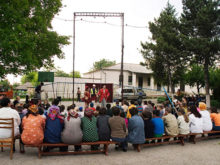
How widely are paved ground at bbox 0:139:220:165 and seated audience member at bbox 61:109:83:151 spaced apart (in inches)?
18.4

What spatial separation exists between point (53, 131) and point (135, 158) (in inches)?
90.6

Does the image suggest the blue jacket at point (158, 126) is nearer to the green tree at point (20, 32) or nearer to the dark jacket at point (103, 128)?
the dark jacket at point (103, 128)

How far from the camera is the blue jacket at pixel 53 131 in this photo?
5.17m

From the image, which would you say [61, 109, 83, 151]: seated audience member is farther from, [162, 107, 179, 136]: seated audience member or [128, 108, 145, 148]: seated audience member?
[162, 107, 179, 136]: seated audience member

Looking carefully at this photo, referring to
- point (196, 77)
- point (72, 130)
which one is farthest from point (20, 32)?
point (196, 77)

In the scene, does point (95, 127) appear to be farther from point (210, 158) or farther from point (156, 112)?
point (210, 158)

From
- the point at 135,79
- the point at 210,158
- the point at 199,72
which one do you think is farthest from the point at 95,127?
the point at 135,79

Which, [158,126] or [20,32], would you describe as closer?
[158,126]

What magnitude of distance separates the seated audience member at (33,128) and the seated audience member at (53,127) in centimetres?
15

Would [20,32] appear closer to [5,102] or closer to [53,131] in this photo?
[5,102]

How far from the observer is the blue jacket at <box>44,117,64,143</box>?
517cm

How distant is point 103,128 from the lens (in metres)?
5.56

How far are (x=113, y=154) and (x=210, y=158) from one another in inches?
104

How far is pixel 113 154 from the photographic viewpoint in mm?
5559
